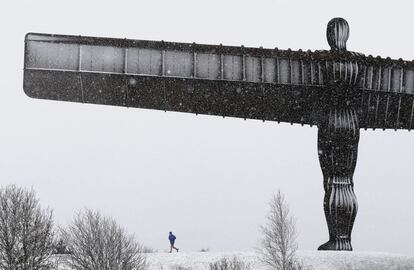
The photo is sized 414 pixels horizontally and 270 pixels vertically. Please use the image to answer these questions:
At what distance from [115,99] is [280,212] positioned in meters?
18.8

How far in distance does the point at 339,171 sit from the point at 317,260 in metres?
4.25

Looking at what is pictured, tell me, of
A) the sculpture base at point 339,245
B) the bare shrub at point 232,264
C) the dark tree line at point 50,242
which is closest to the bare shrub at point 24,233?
the dark tree line at point 50,242

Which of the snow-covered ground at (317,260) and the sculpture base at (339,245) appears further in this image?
the snow-covered ground at (317,260)

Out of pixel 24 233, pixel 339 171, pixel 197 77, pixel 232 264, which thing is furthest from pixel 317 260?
pixel 24 233

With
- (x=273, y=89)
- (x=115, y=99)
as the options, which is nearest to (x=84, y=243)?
(x=115, y=99)

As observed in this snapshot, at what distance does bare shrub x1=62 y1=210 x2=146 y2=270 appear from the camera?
3381cm

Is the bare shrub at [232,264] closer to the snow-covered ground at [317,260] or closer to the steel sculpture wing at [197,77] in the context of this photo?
the snow-covered ground at [317,260]

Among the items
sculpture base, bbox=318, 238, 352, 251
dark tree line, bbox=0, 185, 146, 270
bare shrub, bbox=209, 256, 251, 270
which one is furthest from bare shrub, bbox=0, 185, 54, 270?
sculpture base, bbox=318, 238, 352, 251

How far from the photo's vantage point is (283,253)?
A: 3512 cm

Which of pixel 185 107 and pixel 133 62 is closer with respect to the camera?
pixel 133 62

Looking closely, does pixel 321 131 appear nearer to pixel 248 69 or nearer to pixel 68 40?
pixel 248 69

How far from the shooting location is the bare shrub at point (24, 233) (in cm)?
3094

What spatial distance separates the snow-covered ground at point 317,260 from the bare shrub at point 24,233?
16.2 ft

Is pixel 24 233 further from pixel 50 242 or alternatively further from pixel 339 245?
pixel 339 245
